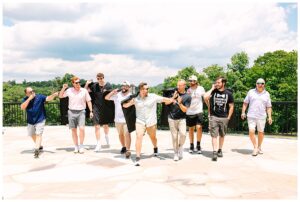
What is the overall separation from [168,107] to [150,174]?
67.9 inches

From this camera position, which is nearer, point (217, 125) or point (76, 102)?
point (217, 125)

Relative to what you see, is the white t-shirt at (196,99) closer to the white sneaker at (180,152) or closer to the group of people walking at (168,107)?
the group of people walking at (168,107)

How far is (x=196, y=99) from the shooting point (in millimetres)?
7098

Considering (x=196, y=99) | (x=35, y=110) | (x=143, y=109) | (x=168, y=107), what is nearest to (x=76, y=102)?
(x=35, y=110)

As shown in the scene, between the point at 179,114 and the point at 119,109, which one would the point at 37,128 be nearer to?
the point at 119,109

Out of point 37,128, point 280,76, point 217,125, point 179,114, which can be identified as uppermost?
point 280,76

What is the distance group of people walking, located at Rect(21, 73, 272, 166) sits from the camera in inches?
252

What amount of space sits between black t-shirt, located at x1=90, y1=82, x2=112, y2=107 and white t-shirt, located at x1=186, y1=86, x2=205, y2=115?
77.0 inches

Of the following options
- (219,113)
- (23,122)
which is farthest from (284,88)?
(219,113)

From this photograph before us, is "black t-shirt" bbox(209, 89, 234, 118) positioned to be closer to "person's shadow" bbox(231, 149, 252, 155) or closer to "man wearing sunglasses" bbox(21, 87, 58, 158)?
"person's shadow" bbox(231, 149, 252, 155)

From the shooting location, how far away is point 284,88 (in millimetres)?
39656

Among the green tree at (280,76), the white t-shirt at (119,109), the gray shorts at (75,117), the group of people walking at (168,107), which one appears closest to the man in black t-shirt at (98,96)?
the group of people walking at (168,107)

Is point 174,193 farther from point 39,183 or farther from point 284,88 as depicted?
point 284,88

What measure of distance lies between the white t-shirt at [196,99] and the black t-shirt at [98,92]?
1955mm
